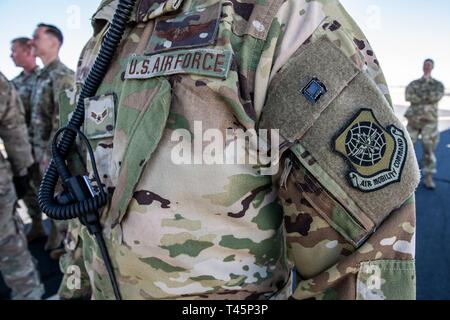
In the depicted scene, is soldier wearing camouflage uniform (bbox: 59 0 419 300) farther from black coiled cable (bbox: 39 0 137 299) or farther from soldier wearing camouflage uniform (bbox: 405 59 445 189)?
soldier wearing camouflage uniform (bbox: 405 59 445 189)

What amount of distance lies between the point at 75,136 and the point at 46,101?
2700mm

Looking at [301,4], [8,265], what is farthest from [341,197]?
[8,265]

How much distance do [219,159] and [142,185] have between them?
169mm

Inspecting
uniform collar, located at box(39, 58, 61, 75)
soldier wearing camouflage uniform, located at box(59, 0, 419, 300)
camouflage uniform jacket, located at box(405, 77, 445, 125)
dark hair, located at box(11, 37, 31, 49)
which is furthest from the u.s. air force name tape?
camouflage uniform jacket, located at box(405, 77, 445, 125)

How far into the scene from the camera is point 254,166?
715 mm

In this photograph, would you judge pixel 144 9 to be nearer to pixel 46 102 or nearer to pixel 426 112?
pixel 46 102

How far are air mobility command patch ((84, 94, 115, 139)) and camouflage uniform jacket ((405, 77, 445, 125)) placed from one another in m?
5.58

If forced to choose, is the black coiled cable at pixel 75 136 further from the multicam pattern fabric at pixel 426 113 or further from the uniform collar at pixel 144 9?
the multicam pattern fabric at pixel 426 113

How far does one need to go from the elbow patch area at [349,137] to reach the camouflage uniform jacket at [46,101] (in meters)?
3.05

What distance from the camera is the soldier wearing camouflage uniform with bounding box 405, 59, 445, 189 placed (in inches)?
207

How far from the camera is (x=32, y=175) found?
370 cm

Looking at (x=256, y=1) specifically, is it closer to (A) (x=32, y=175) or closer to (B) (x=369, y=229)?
(B) (x=369, y=229)

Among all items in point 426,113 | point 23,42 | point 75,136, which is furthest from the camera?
point 426,113
